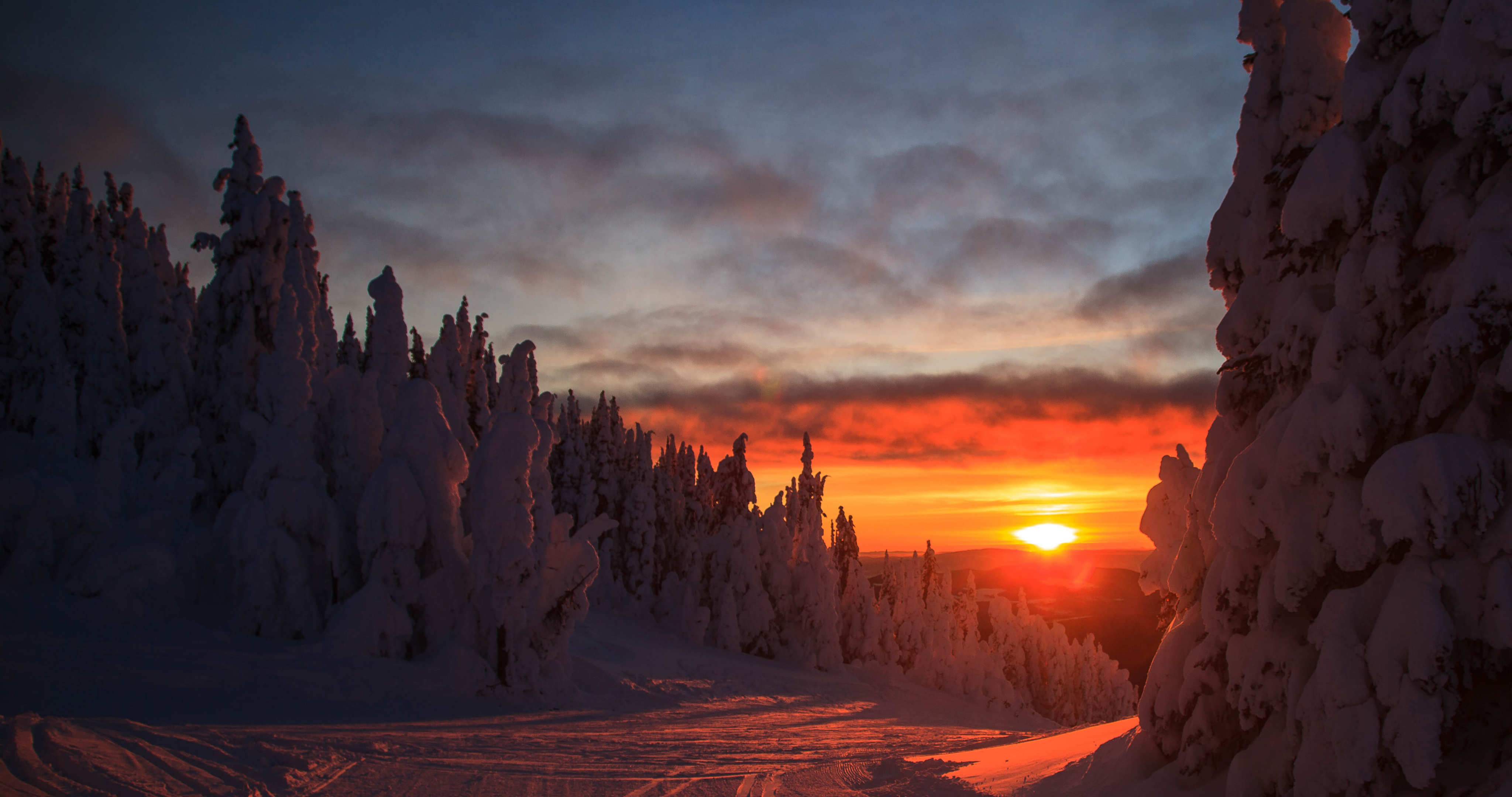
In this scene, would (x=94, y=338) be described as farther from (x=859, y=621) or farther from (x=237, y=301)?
(x=859, y=621)

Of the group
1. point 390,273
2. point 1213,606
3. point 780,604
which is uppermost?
point 390,273

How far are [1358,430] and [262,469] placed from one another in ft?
82.2

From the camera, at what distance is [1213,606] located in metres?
8.43

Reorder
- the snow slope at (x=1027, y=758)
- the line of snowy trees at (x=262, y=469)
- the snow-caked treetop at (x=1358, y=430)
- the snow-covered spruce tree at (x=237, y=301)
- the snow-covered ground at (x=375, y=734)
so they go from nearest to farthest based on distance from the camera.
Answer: the snow-caked treetop at (x=1358, y=430) → the snow-covered ground at (x=375, y=734) → the snow slope at (x=1027, y=758) → the line of snowy trees at (x=262, y=469) → the snow-covered spruce tree at (x=237, y=301)

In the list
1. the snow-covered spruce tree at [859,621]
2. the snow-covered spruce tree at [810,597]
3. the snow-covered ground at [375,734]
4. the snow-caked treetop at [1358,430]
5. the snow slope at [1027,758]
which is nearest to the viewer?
the snow-caked treetop at [1358,430]

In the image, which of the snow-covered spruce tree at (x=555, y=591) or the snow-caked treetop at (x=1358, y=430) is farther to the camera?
the snow-covered spruce tree at (x=555, y=591)

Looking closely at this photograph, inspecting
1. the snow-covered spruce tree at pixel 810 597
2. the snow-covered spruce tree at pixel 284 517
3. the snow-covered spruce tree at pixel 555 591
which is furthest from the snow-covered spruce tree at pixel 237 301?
the snow-covered spruce tree at pixel 810 597

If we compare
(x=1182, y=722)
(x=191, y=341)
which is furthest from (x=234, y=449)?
(x=1182, y=722)

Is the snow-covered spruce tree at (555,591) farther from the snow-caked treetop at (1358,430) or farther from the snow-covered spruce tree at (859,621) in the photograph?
the snow-covered spruce tree at (859,621)

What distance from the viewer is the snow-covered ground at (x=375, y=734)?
1053cm

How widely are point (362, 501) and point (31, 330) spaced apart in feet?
44.7

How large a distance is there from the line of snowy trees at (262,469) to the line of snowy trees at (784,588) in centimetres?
2390

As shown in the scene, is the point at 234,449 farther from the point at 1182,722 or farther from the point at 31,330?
the point at 1182,722

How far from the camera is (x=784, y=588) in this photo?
161 ft
